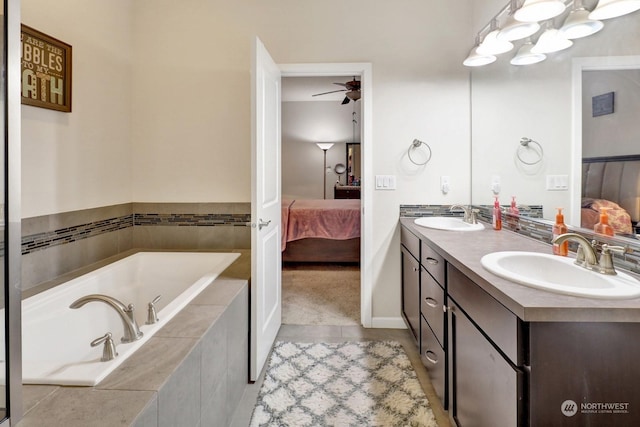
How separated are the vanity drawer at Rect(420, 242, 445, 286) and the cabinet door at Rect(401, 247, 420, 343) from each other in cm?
16

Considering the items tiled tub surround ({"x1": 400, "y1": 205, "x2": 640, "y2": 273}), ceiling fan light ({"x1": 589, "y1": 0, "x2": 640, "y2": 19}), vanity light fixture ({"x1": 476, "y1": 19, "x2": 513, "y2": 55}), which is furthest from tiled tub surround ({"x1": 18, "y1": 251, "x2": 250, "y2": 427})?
vanity light fixture ({"x1": 476, "y1": 19, "x2": 513, "y2": 55})

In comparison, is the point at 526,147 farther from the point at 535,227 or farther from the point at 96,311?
the point at 96,311

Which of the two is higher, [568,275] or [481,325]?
[568,275]

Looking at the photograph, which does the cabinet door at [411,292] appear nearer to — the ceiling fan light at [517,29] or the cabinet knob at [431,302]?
the cabinet knob at [431,302]

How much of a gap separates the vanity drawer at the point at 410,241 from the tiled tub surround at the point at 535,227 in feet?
0.60

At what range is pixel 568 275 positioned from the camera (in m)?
1.27

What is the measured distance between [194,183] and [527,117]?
2.29 meters

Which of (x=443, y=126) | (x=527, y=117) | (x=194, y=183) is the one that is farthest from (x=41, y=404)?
(x=443, y=126)

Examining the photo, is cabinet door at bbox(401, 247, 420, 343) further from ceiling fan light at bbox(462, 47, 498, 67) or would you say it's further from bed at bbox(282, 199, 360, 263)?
bed at bbox(282, 199, 360, 263)

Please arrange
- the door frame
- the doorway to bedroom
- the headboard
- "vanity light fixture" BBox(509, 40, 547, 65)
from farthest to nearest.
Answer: the doorway to bedroom
the door frame
"vanity light fixture" BBox(509, 40, 547, 65)
the headboard

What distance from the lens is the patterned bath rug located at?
1640 millimetres

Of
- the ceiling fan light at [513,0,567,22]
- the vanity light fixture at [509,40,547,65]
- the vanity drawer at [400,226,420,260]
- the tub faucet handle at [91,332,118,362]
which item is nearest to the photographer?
the tub faucet handle at [91,332,118,362]

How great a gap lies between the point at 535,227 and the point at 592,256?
67 cm

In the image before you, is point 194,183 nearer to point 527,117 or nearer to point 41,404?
point 41,404
